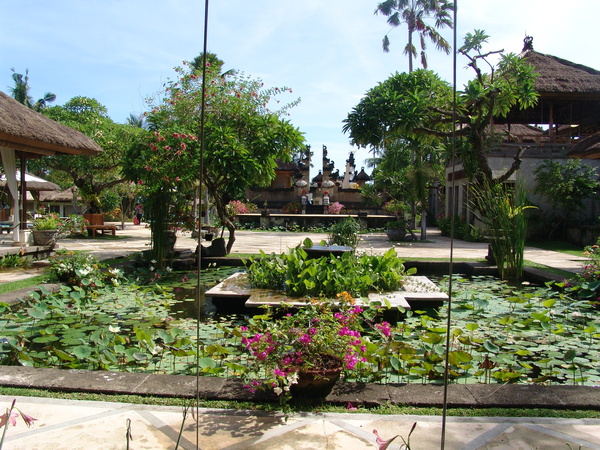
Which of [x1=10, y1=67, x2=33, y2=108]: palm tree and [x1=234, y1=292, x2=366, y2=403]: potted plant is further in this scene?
[x1=10, y1=67, x2=33, y2=108]: palm tree

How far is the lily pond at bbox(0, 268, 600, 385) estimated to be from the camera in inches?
124

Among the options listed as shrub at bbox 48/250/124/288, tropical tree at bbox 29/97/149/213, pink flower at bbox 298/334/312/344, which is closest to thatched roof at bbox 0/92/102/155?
shrub at bbox 48/250/124/288

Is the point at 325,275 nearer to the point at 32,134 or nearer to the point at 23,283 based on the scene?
the point at 23,283

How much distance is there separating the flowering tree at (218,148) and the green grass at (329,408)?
18.5 ft

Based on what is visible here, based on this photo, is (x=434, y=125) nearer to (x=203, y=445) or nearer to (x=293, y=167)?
(x=203, y=445)

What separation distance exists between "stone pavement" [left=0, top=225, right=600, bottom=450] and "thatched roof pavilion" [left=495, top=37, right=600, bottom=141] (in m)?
14.0

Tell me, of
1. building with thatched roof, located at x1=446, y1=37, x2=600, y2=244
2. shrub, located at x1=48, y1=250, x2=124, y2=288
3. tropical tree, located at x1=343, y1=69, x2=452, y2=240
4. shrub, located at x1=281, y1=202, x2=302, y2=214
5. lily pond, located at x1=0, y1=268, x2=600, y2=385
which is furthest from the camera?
shrub, located at x1=281, y1=202, x2=302, y2=214

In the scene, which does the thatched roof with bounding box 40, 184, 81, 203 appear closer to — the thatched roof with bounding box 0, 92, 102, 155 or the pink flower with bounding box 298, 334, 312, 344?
the thatched roof with bounding box 0, 92, 102, 155

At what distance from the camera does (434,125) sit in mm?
9992

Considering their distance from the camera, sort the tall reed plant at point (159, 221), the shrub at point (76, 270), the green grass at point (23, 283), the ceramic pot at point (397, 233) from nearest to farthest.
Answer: the green grass at point (23, 283) → the shrub at point (76, 270) → the tall reed plant at point (159, 221) → the ceramic pot at point (397, 233)

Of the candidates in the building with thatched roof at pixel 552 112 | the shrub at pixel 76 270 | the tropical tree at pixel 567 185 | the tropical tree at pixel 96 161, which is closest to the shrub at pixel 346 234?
the shrub at pixel 76 270

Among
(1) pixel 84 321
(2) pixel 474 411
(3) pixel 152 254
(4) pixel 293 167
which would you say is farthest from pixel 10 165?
(4) pixel 293 167

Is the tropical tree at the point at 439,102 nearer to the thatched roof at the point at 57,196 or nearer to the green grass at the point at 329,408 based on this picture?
the green grass at the point at 329,408

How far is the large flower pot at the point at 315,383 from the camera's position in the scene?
96.5 inches
